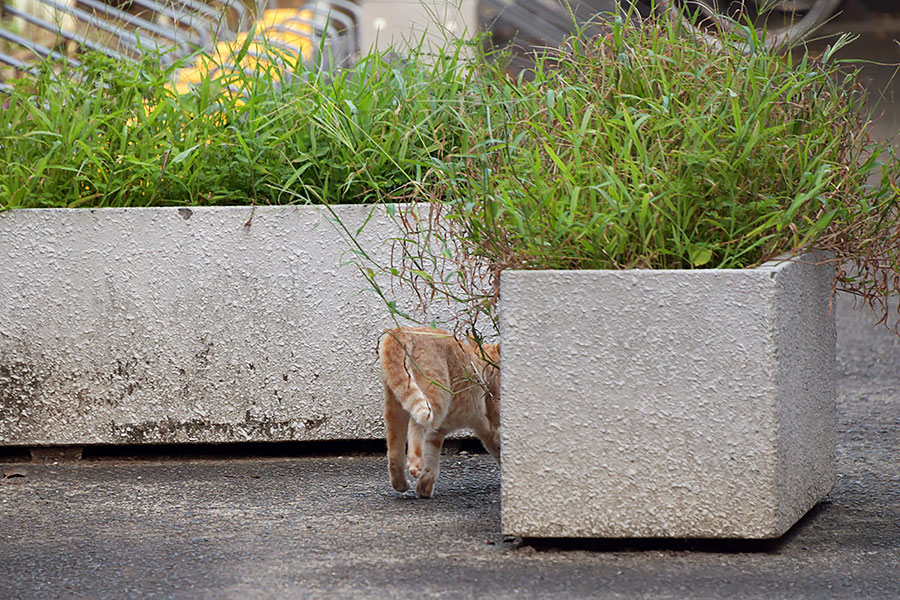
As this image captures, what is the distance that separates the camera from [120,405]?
12.8 ft

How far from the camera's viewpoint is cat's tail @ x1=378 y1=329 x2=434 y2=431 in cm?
316

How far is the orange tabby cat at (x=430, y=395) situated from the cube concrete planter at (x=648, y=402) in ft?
1.64

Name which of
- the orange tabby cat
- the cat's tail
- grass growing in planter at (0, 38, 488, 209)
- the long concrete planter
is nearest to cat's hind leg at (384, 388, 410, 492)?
the orange tabby cat

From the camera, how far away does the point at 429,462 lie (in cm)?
335

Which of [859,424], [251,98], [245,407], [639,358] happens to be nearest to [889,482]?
[859,424]

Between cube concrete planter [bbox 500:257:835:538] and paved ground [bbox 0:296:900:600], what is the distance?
0.12 meters

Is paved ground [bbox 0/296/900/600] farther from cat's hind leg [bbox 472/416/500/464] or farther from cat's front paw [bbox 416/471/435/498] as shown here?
cat's hind leg [bbox 472/416/500/464]

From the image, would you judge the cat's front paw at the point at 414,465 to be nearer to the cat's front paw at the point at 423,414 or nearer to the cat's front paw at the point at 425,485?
the cat's front paw at the point at 425,485

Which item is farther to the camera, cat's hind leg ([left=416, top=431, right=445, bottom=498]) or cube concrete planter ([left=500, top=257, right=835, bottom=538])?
cat's hind leg ([left=416, top=431, right=445, bottom=498])

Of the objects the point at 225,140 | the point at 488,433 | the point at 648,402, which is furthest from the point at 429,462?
the point at 225,140

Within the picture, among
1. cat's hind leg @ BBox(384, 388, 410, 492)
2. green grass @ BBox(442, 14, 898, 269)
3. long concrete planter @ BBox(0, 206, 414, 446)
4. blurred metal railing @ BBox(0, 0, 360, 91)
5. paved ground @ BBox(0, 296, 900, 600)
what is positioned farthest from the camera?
blurred metal railing @ BBox(0, 0, 360, 91)

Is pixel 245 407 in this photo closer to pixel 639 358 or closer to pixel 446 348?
pixel 446 348

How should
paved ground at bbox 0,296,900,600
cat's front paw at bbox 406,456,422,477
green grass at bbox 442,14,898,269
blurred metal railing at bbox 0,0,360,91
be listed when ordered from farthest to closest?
1. blurred metal railing at bbox 0,0,360,91
2. cat's front paw at bbox 406,456,422,477
3. green grass at bbox 442,14,898,269
4. paved ground at bbox 0,296,900,600

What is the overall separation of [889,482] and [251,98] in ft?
8.41
